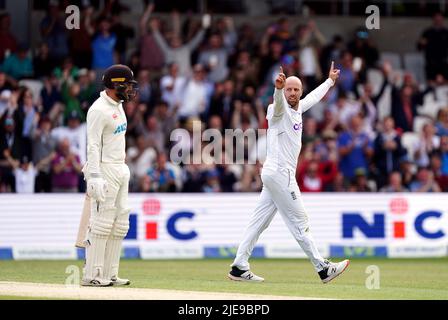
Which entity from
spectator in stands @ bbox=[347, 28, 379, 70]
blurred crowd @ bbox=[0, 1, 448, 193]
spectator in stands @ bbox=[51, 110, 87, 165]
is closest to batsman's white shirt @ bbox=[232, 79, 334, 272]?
blurred crowd @ bbox=[0, 1, 448, 193]

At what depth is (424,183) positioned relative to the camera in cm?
2308

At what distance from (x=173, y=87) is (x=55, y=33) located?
2.61m

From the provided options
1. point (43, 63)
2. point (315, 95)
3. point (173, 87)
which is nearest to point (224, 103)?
point (173, 87)

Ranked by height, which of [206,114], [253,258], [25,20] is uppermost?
[25,20]

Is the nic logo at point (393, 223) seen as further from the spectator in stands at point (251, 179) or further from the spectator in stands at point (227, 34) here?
the spectator in stands at point (227, 34)

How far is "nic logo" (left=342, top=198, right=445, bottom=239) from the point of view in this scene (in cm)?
2158

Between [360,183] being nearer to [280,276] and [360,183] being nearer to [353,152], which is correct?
[353,152]

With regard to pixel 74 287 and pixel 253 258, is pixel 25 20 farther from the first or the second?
pixel 74 287

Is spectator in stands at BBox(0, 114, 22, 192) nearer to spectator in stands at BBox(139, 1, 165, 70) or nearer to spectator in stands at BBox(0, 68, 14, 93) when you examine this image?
spectator in stands at BBox(0, 68, 14, 93)
